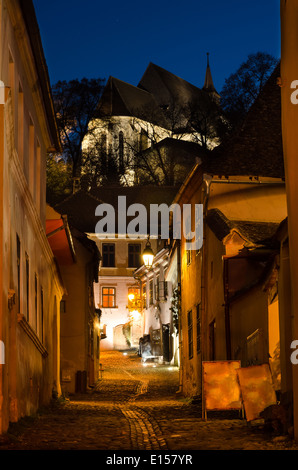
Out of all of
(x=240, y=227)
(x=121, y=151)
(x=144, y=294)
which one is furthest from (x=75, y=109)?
(x=240, y=227)

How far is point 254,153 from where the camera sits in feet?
67.2

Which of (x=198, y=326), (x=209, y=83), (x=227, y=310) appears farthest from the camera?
(x=209, y=83)

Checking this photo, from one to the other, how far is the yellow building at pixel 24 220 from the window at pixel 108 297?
39772mm

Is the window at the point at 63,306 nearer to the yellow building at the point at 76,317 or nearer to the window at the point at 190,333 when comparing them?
the yellow building at the point at 76,317

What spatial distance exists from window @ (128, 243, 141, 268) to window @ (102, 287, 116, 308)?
242cm

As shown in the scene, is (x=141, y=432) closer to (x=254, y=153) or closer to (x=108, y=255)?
(x=254, y=153)

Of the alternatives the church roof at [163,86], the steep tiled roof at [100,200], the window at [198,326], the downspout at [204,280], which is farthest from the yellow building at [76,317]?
the church roof at [163,86]

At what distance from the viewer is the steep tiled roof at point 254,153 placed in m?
20.5

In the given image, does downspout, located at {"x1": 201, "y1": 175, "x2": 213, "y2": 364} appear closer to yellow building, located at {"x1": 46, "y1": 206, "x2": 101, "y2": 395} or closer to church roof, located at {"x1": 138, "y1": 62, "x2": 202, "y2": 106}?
yellow building, located at {"x1": 46, "y1": 206, "x2": 101, "y2": 395}

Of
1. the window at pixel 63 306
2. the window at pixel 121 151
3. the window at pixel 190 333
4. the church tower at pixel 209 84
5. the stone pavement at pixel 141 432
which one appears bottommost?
the stone pavement at pixel 141 432

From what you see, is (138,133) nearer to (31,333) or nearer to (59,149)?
(59,149)

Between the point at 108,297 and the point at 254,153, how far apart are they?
42.0m
